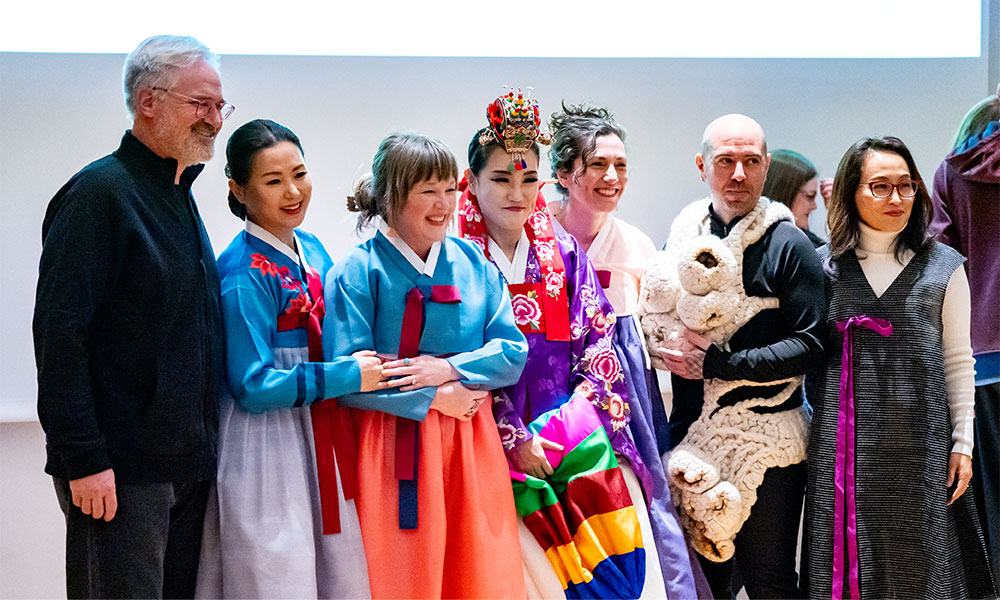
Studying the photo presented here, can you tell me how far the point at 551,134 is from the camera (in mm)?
2611

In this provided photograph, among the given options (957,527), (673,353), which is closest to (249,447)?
(673,353)

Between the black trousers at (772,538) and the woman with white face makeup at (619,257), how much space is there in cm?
15

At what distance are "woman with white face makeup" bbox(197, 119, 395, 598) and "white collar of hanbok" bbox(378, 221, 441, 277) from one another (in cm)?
21

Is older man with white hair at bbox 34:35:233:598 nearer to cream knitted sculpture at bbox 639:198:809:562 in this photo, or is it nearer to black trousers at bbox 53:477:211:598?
black trousers at bbox 53:477:211:598

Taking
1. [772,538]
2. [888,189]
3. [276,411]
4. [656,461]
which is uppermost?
[888,189]

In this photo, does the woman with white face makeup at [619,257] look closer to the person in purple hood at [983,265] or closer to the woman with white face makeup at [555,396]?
the woman with white face makeup at [555,396]

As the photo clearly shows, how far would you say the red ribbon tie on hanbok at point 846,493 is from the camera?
2529 millimetres

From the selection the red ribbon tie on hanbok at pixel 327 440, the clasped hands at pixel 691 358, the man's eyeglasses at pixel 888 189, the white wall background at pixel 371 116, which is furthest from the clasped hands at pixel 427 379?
the man's eyeglasses at pixel 888 189

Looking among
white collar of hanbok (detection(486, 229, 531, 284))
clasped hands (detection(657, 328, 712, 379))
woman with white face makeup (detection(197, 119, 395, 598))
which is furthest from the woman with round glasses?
woman with white face makeup (detection(197, 119, 395, 598))

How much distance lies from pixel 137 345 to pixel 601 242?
1.38m

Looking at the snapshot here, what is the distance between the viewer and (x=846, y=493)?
2.54 m

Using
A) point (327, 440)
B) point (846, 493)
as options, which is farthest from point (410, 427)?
point (846, 493)

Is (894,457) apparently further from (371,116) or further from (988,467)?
(371,116)

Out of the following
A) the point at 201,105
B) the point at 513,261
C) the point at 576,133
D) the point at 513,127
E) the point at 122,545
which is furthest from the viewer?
the point at 576,133
